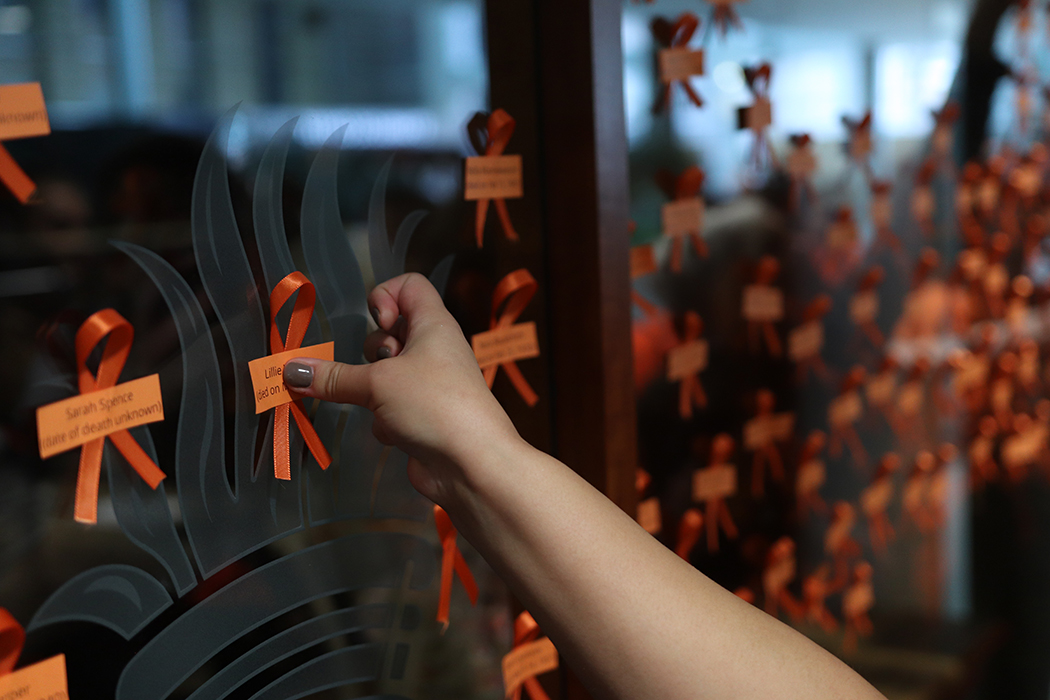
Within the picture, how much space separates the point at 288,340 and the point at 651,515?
0.55 meters

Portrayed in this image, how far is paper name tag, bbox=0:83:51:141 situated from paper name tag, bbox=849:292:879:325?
117cm

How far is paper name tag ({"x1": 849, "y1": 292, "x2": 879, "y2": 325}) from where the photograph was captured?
1.39 meters

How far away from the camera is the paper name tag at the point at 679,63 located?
1.00 m

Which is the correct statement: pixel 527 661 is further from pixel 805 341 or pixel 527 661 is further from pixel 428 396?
pixel 805 341

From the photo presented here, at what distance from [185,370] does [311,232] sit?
0.15 m

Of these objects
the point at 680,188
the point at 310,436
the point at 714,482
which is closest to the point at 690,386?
the point at 714,482

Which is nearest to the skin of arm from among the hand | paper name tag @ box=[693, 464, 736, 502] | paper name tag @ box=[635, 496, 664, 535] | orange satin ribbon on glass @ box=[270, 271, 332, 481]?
the hand

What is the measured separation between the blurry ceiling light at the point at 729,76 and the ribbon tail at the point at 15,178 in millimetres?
786

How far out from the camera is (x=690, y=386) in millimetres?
1112

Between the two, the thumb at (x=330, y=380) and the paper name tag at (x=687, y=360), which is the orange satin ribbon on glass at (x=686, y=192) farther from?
the thumb at (x=330, y=380)

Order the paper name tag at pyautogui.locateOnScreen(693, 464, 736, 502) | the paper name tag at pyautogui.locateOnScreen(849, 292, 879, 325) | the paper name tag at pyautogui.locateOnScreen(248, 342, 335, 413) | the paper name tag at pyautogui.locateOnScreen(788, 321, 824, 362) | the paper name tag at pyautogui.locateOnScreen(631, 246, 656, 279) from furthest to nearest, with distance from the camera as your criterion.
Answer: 1. the paper name tag at pyautogui.locateOnScreen(849, 292, 879, 325)
2. the paper name tag at pyautogui.locateOnScreen(788, 321, 824, 362)
3. the paper name tag at pyautogui.locateOnScreen(693, 464, 736, 502)
4. the paper name tag at pyautogui.locateOnScreen(631, 246, 656, 279)
5. the paper name tag at pyautogui.locateOnScreen(248, 342, 335, 413)

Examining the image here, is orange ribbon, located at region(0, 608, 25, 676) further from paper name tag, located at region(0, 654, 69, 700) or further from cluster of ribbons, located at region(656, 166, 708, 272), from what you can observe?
cluster of ribbons, located at region(656, 166, 708, 272)

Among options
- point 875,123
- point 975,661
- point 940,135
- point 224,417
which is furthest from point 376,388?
point 975,661

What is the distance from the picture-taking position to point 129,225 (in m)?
0.59
